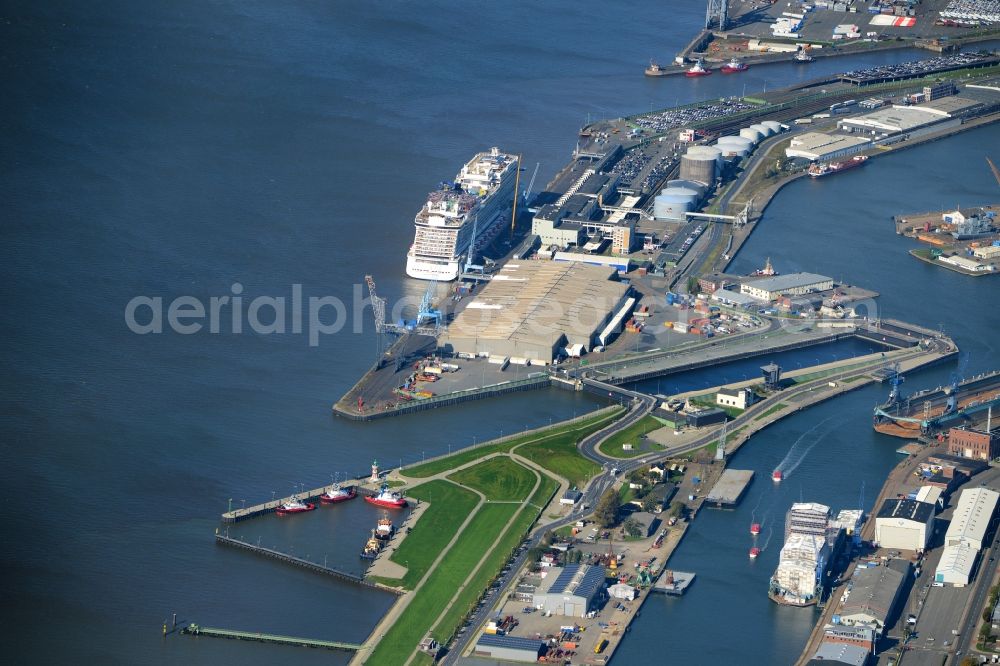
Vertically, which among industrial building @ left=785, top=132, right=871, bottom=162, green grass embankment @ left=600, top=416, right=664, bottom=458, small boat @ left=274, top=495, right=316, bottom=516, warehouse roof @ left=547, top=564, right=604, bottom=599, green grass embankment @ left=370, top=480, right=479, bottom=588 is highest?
industrial building @ left=785, top=132, right=871, bottom=162

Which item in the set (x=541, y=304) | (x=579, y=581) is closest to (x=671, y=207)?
(x=541, y=304)

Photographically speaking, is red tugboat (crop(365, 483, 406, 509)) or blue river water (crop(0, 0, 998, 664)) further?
red tugboat (crop(365, 483, 406, 509))

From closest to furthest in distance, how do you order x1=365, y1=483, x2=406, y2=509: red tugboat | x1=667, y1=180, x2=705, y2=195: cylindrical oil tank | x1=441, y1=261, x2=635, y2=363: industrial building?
1. x1=365, y1=483, x2=406, y2=509: red tugboat
2. x1=441, y1=261, x2=635, y2=363: industrial building
3. x1=667, y1=180, x2=705, y2=195: cylindrical oil tank

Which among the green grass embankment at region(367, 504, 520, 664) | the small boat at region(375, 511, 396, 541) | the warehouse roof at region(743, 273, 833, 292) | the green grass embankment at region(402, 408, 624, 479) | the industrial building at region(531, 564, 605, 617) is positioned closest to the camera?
the green grass embankment at region(367, 504, 520, 664)

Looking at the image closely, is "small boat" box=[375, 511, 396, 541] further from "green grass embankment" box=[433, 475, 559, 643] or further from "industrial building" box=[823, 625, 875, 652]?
"industrial building" box=[823, 625, 875, 652]

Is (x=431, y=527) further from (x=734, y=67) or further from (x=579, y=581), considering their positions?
(x=734, y=67)

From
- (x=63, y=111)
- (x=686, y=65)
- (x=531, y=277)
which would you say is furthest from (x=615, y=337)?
(x=686, y=65)

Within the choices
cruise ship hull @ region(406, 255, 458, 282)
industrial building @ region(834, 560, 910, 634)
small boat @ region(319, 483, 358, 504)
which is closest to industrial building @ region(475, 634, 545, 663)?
industrial building @ region(834, 560, 910, 634)
